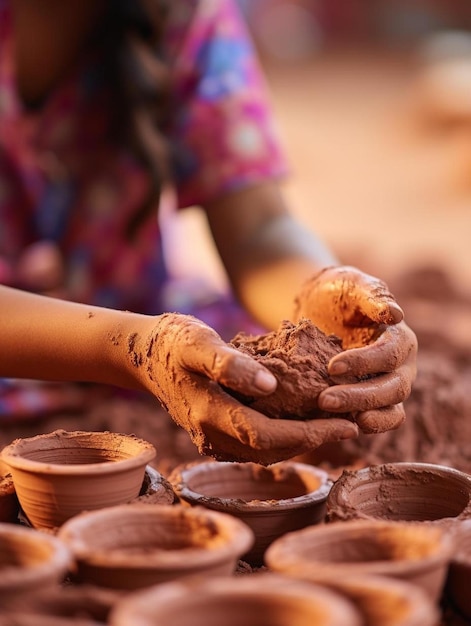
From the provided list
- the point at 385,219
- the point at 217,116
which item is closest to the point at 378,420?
the point at 217,116

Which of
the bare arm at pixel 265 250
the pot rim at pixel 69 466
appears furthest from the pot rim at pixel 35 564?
the bare arm at pixel 265 250

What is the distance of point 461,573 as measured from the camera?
Answer: 5.08ft

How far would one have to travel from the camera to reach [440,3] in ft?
48.9

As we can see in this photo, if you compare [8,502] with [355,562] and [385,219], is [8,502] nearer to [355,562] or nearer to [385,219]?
[355,562]

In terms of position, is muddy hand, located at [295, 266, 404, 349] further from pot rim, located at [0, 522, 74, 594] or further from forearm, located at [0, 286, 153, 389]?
pot rim, located at [0, 522, 74, 594]

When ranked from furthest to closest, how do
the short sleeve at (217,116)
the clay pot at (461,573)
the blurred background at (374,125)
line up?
the blurred background at (374,125), the short sleeve at (217,116), the clay pot at (461,573)

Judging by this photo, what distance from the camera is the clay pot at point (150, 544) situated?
1369mm

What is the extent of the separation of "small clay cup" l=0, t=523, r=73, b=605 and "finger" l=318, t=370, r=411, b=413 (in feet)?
1.86

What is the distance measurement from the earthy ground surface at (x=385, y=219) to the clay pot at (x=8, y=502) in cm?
66

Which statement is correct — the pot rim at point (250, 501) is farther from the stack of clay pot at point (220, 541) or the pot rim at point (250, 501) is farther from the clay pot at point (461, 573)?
the clay pot at point (461, 573)

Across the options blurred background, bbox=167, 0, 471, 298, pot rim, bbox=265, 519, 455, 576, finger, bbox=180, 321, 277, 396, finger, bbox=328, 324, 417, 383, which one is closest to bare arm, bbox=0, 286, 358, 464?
finger, bbox=180, 321, 277, 396

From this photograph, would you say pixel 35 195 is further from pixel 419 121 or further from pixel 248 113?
pixel 419 121

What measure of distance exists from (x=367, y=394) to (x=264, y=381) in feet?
Result: 0.80

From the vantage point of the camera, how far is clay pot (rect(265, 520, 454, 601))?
1.39 metres
